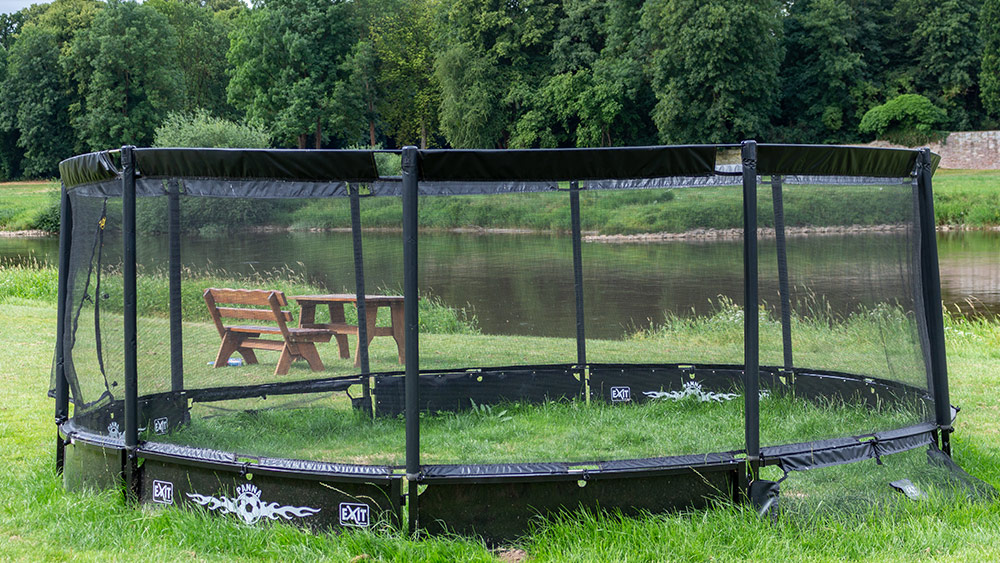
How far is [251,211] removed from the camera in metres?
4.97

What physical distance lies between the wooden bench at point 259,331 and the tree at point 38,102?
59514 mm

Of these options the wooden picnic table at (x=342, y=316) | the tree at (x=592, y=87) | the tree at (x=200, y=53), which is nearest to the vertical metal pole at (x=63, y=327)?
the wooden picnic table at (x=342, y=316)

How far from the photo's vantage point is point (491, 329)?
7.07 meters

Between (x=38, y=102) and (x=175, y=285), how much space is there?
62889 mm

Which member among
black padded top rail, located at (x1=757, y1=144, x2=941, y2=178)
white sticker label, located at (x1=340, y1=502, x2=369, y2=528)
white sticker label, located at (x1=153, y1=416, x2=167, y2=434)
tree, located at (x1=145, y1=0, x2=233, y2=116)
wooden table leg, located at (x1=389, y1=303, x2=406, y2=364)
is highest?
tree, located at (x1=145, y1=0, x2=233, y2=116)

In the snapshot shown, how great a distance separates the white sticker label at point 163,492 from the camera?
4305 mm

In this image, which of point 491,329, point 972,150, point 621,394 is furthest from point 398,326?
point 972,150

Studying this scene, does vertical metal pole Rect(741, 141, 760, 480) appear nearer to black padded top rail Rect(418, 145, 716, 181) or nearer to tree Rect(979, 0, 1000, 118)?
black padded top rail Rect(418, 145, 716, 181)

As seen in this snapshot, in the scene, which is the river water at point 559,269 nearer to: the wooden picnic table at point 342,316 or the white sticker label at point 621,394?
the wooden picnic table at point 342,316

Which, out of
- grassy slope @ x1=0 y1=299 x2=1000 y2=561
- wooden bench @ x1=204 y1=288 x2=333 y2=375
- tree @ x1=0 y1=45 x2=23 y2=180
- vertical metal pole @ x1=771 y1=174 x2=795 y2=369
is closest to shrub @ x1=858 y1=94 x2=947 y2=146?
vertical metal pole @ x1=771 y1=174 x2=795 y2=369

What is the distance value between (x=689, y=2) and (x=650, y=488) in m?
46.4

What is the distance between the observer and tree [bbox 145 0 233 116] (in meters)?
65.7

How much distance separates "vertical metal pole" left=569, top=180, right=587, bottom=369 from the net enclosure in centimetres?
3

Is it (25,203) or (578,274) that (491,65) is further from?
(578,274)
